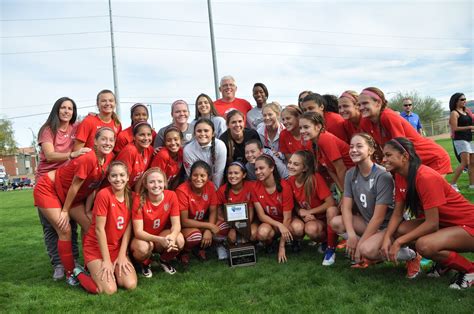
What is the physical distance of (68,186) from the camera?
4.63 m

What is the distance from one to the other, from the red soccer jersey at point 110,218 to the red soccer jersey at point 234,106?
2.76m

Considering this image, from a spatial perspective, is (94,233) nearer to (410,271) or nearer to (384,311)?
(384,311)

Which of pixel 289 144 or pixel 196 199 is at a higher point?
pixel 289 144

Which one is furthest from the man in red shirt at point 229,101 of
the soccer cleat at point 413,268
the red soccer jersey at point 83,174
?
the soccer cleat at point 413,268

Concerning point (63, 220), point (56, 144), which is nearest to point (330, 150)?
point (63, 220)

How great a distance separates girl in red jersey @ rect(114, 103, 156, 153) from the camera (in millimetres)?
5105

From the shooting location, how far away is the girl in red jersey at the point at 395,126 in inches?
165

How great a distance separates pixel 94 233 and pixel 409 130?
3608 mm

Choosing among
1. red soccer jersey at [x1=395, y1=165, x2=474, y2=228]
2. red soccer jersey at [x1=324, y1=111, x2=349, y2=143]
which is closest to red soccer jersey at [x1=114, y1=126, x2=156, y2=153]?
red soccer jersey at [x1=324, y1=111, x2=349, y2=143]

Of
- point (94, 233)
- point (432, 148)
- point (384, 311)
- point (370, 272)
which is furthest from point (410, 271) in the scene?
point (94, 233)

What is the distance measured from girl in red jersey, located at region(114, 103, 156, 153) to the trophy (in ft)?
4.90

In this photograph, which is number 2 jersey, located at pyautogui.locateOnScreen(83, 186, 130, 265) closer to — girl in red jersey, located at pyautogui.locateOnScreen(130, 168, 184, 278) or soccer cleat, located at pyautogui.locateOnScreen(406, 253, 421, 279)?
girl in red jersey, located at pyautogui.locateOnScreen(130, 168, 184, 278)

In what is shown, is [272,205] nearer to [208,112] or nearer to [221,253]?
[221,253]

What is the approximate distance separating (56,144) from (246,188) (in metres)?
2.44
